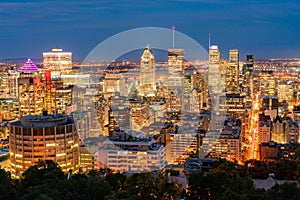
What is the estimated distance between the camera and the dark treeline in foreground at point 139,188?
12.1ft

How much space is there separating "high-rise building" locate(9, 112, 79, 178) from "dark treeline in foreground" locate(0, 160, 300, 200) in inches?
67.8

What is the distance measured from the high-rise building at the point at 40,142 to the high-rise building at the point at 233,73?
36.1 ft

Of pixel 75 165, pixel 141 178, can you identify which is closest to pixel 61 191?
pixel 141 178

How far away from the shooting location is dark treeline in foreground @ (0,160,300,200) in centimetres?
369

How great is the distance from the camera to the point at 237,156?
928 centimetres

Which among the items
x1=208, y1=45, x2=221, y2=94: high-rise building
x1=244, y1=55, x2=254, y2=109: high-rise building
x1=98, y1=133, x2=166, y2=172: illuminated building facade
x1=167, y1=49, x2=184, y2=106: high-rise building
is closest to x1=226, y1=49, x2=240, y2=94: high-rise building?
x1=244, y1=55, x2=254, y2=109: high-rise building

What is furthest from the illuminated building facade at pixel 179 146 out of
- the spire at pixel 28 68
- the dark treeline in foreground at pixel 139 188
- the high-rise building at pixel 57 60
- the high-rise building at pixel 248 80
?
the high-rise building at pixel 57 60

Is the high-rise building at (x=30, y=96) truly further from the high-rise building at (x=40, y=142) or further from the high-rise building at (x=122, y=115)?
the high-rise building at (x=40, y=142)

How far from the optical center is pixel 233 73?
64.9ft

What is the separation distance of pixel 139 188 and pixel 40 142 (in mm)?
3023

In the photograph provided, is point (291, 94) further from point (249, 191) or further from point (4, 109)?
point (249, 191)

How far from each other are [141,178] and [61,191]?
0.85 meters

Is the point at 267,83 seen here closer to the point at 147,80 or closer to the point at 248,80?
the point at 248,80

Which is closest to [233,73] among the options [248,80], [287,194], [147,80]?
[248,80]
